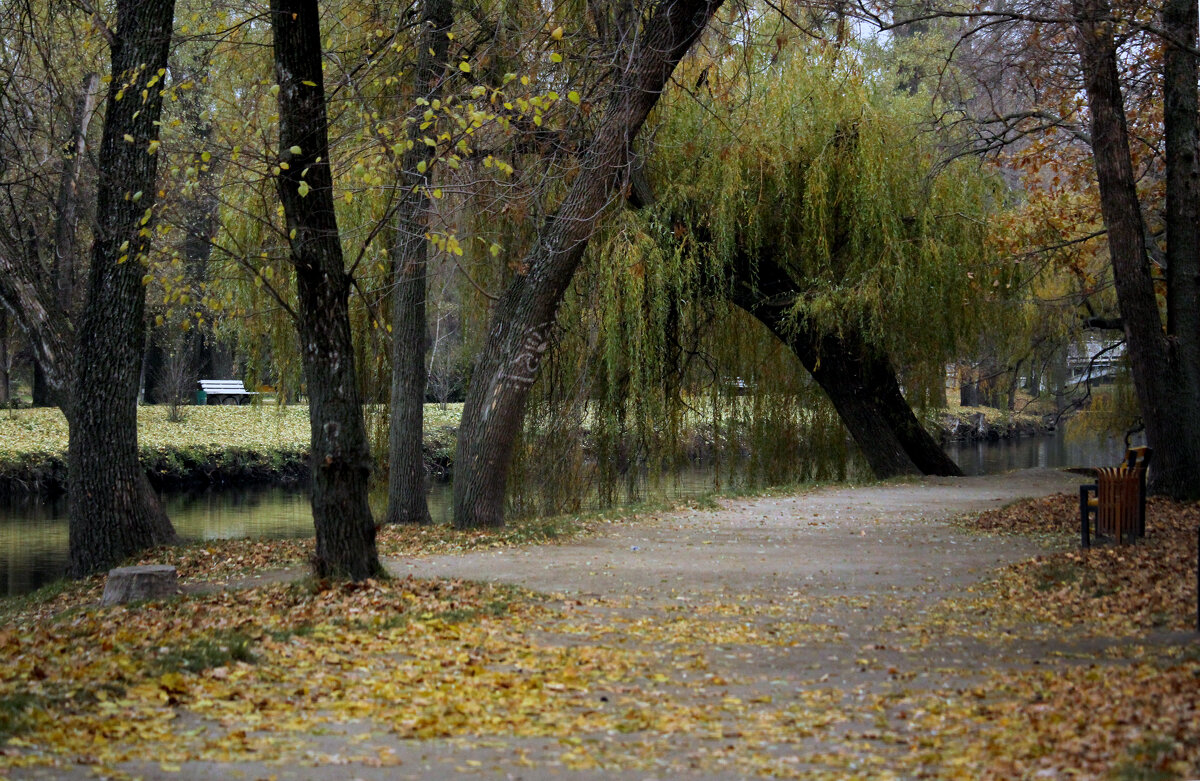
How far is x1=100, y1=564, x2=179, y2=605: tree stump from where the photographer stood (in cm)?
879

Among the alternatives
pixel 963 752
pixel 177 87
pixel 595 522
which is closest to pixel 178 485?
pixel 595 522

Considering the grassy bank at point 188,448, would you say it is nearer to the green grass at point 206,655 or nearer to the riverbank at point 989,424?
the riverbank at point 989,424

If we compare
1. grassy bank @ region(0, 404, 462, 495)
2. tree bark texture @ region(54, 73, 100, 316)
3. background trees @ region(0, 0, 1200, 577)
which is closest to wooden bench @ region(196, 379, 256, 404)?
grassy bank @ region(0, 404, 462, 495)

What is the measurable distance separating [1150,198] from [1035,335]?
4495 mm

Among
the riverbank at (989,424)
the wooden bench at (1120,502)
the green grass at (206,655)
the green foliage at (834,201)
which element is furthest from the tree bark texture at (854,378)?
the riverbank at (989,424)

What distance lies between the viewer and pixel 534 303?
1255cm

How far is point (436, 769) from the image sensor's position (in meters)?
4.55

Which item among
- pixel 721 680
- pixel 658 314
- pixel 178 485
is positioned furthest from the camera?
pixel 178 485

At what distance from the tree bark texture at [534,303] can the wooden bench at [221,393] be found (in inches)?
1026

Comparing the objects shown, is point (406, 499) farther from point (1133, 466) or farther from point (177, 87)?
point (1133, 466)

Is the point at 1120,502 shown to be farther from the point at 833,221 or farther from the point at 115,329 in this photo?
the point at 115,329

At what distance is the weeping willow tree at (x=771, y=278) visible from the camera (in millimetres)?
16094

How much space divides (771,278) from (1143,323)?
5.89 m

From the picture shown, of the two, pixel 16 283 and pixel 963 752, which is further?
pixel 16 283
